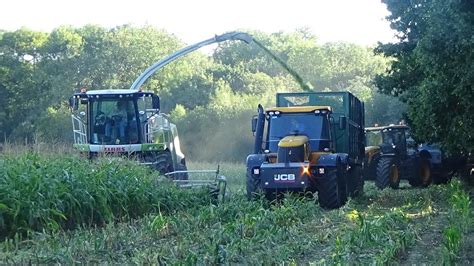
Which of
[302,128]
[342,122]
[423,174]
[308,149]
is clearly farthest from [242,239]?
[423,174]

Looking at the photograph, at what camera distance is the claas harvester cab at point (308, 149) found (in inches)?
635

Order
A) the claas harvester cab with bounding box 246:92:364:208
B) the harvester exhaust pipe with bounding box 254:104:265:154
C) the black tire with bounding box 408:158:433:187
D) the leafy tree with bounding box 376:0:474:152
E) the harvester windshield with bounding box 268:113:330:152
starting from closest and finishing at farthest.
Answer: the leafy tree with bounding box 376:0:474:152
the claas harvester cab with bounding box 246:92:364:208
the harvester exhaust pipe with bounding box 254:104:265:154
the harvester windshield with bounding box 268:113:330:152
the black tire with bounding box 408:158:433:187

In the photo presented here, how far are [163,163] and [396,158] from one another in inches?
319

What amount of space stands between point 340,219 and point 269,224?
1871mm

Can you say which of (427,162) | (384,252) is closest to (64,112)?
(427,162)

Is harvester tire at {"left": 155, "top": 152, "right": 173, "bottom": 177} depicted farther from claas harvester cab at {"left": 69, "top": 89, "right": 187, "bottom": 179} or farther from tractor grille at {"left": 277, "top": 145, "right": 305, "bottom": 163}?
tractor grille at {"left": 277, "top": 145, "right": 305, "bottom": 163}

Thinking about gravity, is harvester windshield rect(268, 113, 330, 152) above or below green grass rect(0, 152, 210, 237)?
above

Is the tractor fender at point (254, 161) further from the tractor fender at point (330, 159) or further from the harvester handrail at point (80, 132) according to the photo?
the harvester handrail at point (80, 132)

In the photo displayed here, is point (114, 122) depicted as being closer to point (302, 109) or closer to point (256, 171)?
point (256, 171)

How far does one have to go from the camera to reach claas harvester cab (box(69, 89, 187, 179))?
64.4ft

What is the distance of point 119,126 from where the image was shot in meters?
20.0

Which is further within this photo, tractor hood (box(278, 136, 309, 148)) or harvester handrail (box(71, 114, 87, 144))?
harvester handrail (box(71, 114, 87, 144))

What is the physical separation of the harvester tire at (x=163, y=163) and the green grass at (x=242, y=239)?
406cm

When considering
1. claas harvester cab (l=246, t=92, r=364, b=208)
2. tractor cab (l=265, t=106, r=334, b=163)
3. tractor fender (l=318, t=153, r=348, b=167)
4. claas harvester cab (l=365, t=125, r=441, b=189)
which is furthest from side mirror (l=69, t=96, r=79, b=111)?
claas harvester cab (l=365, t=125, r=441, b=189)
